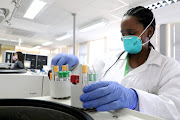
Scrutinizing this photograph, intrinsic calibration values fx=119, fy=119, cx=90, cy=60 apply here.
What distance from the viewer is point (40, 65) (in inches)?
129

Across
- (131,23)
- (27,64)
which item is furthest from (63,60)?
(27,64)

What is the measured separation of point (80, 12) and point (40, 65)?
1832mm

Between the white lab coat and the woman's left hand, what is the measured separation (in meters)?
0.14

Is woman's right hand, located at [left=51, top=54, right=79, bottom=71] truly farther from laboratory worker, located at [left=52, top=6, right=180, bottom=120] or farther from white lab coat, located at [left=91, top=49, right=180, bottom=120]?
white lab coat, located at [left=91, top=49, right=180, bottom=120]

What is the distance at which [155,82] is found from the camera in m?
0.84

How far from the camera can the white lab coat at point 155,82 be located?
0.58 meters

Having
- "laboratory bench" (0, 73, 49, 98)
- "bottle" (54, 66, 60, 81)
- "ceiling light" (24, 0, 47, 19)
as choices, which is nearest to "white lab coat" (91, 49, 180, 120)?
"bottle" (54, 66, 60, 81)

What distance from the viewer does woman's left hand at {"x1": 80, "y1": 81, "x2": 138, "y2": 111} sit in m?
0.43

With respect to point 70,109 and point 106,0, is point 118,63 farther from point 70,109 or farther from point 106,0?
point 106,0

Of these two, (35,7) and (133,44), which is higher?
(35,7)

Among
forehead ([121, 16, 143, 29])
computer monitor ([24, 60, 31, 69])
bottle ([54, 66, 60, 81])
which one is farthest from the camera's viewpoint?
computer monitor ([24, 60, 31, 69])

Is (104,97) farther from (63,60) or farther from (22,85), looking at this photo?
(22,85)

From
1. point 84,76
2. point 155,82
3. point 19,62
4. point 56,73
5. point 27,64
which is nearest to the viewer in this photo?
point 84,76

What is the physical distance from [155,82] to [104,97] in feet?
1.79
